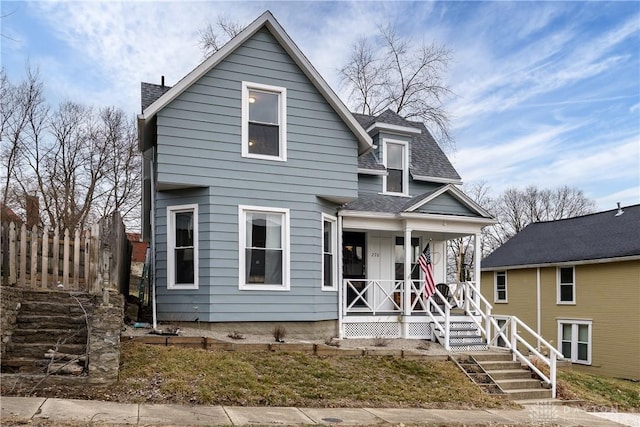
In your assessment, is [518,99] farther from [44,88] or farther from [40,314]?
[44,88]

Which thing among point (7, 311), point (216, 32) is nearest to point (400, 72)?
point (216, 32)

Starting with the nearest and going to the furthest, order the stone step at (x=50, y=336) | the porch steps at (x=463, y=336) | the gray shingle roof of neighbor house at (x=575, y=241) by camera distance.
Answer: the stone step at (x=50, y=336)
the porch steps at (x=463, y=336)
the gray shingle roof of neighbor house at (x=575, y=241)

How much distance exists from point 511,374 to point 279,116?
7595 mm

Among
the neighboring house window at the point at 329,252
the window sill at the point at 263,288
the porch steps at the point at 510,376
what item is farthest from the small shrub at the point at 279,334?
the porch steps at the point at 510,376

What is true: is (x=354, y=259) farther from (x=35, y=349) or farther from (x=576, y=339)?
(x=576, y=339)

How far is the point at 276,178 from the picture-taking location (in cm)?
1152

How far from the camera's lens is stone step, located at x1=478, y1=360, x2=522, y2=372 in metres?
10.7

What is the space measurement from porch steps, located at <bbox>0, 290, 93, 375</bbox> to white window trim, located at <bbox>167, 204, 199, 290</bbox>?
92.1 inches

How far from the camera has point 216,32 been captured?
2880 centimetres

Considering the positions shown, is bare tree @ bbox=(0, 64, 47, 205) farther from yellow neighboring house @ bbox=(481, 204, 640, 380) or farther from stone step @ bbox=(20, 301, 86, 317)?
yellow neighboring house @ bbox=(481, 204, 640, 380)

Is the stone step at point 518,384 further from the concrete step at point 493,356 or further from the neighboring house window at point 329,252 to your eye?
the neighboring house window at point 329,252

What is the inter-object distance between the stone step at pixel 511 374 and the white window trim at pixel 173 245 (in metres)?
6.57

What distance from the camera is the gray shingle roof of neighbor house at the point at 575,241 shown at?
18.8 m

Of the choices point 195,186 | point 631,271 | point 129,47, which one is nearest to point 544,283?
point 631,271
